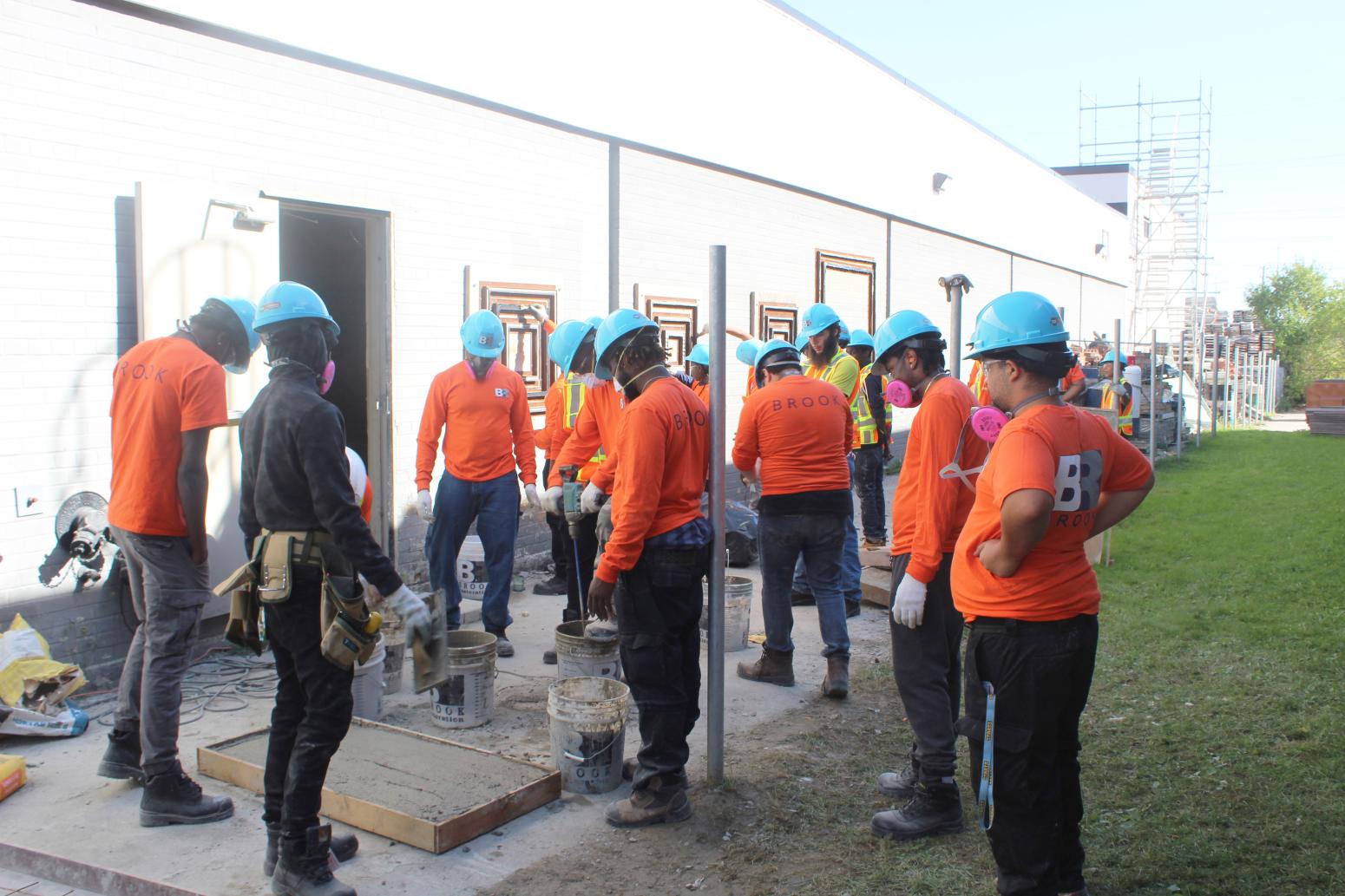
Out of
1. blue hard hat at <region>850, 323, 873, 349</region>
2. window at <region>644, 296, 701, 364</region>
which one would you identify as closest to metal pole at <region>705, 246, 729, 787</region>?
blue hard hat at <region>850, 323, 873, 349</region>

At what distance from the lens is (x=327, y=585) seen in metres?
3.68

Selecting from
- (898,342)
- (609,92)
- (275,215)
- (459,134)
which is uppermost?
(609,92)

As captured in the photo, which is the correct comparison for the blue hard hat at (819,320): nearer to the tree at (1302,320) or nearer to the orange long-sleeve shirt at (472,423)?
the orange long-sleeve shirt at (472,423)

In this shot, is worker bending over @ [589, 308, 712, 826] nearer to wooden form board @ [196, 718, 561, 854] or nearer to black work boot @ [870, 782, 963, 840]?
wooden form board @ [196, 718, 561, 854]

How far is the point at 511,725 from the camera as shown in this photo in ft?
19.0

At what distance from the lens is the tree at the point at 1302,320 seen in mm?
54000

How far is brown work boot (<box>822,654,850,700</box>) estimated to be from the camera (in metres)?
6.22

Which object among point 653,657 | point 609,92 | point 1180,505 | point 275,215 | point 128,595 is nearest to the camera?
point 653,657

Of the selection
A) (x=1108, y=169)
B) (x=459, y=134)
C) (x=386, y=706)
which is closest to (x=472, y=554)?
(x=386, y=706)

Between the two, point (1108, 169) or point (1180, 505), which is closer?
point (1180, 505)

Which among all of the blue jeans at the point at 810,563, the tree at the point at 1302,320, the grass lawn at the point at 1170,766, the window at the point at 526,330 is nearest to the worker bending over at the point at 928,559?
the grass lawn at the point at 1170,766

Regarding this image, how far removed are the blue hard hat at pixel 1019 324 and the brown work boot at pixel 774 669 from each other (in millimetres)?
3443

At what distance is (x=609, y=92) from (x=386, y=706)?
7.18 meters

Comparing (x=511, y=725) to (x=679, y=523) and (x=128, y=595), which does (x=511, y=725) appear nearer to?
(x=679, y=523)
